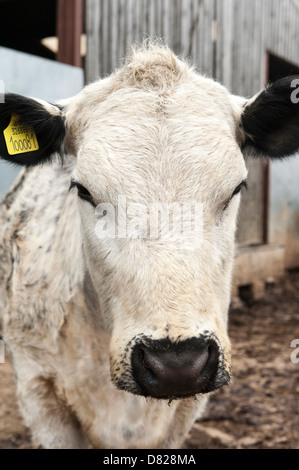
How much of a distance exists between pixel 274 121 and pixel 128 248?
1129mm

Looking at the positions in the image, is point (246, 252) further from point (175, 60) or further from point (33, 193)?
point (175, 60)

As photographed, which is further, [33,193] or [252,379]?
[252,379]

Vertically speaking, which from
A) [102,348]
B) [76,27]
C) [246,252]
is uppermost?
[76,27]

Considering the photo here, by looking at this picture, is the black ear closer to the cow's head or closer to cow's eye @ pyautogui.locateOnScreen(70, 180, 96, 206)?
the cow's head

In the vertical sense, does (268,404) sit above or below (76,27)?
below

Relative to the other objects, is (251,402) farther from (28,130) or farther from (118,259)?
(28,130)

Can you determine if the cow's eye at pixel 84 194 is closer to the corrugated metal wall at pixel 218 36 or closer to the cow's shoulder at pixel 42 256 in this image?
the cow's shoulder at pixel 42 256

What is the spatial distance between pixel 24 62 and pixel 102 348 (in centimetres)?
353

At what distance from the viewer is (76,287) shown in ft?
8.97

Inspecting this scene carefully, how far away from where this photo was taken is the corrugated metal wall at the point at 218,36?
19.9 feet

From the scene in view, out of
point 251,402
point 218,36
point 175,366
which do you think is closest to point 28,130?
point 175,366

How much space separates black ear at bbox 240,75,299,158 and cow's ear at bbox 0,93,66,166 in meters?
0.96

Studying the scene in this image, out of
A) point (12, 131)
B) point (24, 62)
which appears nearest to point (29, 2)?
point (24, 62)

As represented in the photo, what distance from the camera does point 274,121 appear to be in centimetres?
259
